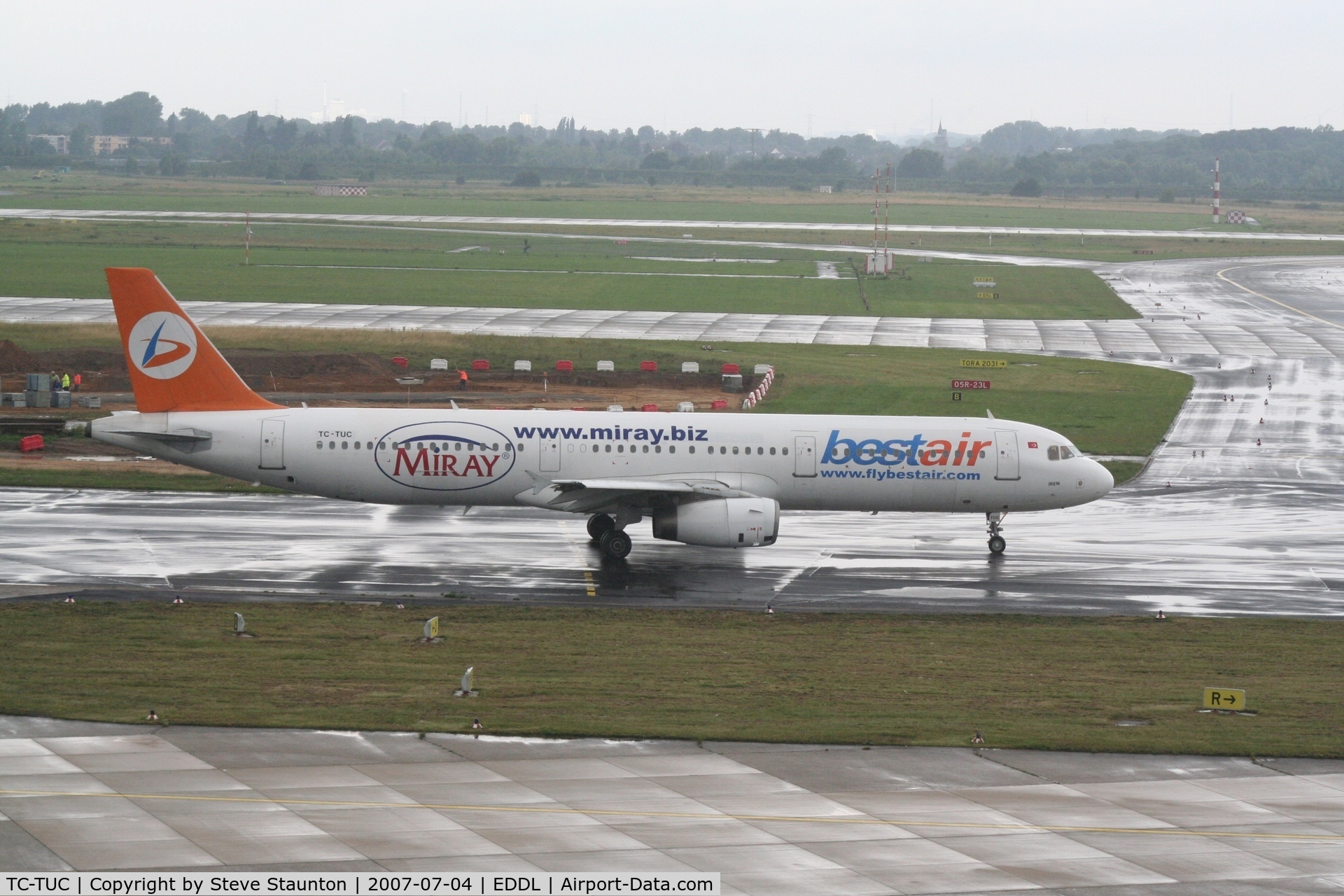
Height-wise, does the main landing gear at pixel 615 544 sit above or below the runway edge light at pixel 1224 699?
above

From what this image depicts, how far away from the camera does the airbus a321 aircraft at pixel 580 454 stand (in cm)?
3969

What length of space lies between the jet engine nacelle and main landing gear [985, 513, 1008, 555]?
7.88 meters

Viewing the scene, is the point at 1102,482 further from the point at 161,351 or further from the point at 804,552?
the point at 161,351

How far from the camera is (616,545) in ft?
Answer: 132

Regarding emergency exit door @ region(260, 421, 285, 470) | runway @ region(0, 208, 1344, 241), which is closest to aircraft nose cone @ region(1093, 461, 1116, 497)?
emergency exit door @ region(260, 421, 285, 470)

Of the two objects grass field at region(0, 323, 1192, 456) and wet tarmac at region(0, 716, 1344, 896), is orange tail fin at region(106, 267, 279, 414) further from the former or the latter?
grass field at region(0, 323, 1192, 456)

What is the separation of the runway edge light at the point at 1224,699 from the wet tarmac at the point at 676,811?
8.43 feet

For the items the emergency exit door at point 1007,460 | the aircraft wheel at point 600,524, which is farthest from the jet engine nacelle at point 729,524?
the emergency exit door at point 1007,460

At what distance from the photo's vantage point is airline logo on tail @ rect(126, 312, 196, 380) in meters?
39.8

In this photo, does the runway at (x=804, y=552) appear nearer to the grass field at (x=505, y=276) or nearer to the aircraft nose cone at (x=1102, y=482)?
the aircraft nose cone at (x=1102, y=482)

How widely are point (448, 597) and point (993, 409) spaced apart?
3704 centimetres

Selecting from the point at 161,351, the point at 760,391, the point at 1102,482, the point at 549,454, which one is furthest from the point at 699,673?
the point at 760,391

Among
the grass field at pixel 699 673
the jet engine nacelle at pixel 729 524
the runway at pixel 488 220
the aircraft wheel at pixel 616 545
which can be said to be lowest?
the grass field at pixel 699 673

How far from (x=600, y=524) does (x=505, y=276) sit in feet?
260
